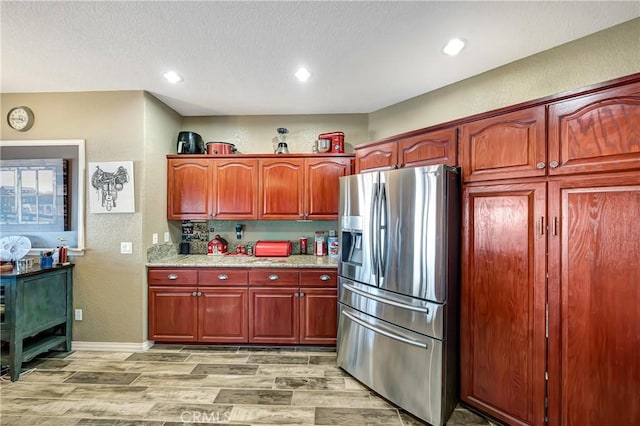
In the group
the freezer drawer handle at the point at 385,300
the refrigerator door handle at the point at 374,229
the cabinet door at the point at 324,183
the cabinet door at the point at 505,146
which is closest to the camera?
the cabinet door at the point at 505,146

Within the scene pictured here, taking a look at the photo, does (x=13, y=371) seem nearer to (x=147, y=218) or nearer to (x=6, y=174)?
(x=147, y=218)

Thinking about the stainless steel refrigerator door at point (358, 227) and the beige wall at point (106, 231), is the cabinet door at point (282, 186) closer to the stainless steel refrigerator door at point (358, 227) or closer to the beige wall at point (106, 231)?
the stainless steel refrigerator door at point (358, 227)

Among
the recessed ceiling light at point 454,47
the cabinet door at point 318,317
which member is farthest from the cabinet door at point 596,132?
the cabinet door at point 318,317

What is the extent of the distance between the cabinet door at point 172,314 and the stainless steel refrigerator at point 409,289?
68.3 inches

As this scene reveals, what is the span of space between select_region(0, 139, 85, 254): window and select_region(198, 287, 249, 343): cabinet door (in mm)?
1423

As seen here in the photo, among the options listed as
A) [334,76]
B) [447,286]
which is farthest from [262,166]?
[447,286]

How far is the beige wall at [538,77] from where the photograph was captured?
6.26 feet

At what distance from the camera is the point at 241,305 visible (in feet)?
10.1

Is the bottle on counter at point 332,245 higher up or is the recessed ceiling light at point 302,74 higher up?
the recessed ceiling light at point 302,74

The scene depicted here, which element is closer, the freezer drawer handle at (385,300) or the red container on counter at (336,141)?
the freezer drawer handle at (385,300)

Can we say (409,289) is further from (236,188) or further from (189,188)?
(189,188)

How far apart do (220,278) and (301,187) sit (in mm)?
1372

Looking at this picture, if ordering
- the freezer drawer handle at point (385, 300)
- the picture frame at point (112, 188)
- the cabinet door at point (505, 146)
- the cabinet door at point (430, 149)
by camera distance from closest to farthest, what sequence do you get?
the cabinet door at point (505, 146), the freezer drawer handle at point (385, 300), the cabinet door at point (430, 149), the picture frame at point (112, 188)

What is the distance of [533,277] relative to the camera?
179 centimetres
